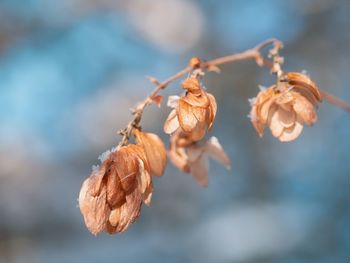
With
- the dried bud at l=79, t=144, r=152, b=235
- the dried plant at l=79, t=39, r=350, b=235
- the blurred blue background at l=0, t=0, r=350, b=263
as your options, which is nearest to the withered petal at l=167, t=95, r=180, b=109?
the dried plant at l=79, t=39, r=350, b=235

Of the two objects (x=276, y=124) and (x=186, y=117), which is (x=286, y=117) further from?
(x=186, y=117)

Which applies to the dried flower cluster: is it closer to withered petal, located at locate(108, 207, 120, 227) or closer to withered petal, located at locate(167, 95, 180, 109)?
withered petal, located at locate(167, 95, 180, 109)

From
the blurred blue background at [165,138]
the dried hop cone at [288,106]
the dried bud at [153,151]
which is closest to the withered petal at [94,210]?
the dried bud at [153,151]

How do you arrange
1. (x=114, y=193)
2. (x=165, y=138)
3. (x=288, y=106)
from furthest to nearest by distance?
(x=165, y=138), (x=288, y=106), (x=114, y=193)

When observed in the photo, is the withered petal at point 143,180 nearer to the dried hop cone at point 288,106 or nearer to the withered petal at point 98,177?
the withered petal at point 98,177

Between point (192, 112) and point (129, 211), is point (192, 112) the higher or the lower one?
the higher one

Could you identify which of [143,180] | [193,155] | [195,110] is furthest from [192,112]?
[193,155]

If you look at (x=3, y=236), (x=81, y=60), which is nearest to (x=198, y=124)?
(x=3, y=236)
